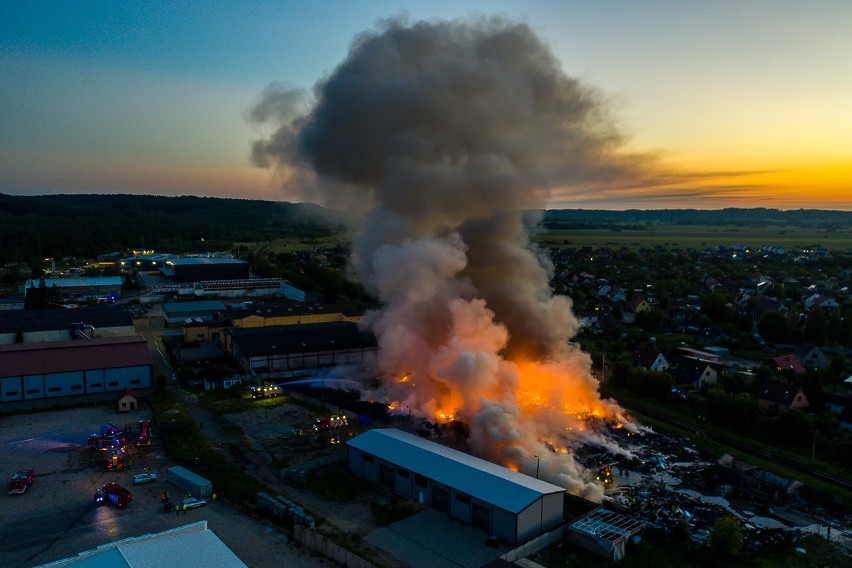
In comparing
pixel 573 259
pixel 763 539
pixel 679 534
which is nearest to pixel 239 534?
pixel 679 534

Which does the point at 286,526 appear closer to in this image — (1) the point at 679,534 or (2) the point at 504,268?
(1) the point at 679,534

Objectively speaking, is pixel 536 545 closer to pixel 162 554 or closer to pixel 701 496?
pixel 701 496

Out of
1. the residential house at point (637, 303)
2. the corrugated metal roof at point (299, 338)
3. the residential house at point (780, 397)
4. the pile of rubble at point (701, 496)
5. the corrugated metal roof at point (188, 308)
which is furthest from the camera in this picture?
the residential house at point (637, 303)

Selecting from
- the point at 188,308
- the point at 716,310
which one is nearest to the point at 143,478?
the point at 188,308

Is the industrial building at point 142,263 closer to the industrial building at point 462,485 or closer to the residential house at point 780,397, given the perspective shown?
the industrial building at point 462,485

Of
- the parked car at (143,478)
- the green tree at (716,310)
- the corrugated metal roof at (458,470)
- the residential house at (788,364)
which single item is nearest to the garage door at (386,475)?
the corrugated metal roof at (458,470)

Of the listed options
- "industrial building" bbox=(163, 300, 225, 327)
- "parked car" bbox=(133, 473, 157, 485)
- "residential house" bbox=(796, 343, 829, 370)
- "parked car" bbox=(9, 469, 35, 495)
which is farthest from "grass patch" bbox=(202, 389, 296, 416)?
"residential house" bbox=(796, 343, 829, 370)

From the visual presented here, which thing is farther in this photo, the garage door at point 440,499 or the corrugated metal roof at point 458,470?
the garage door at point 440,499
